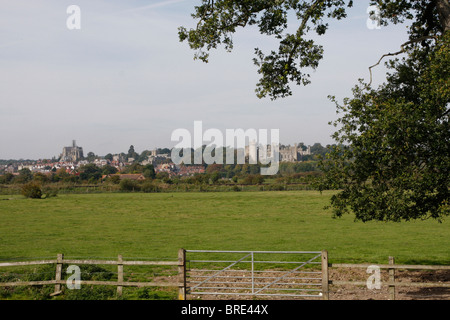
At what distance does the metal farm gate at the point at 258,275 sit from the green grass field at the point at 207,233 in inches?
133

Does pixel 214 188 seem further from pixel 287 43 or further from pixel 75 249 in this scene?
pixel 287 43

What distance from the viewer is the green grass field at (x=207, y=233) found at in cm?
3475

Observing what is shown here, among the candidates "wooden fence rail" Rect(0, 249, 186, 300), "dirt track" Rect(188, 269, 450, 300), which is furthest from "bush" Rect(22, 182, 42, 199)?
"wooden fence rail" Rect(0, 249, 186, 300)

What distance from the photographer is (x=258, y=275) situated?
2388 cm

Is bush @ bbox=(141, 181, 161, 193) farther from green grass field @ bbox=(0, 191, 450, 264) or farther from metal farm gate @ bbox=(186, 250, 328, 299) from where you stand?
metal farm gate @ bbox=(186, 250, 328, 299)

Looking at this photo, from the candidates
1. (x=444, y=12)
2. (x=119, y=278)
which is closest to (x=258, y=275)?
(x=119, y=278)

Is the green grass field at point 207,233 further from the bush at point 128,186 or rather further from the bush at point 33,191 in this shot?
the bush at point 128,186

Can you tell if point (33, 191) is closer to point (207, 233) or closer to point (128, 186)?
point (128, 186)

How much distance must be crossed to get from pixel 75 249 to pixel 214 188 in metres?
97.7

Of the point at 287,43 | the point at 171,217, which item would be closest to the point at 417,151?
the point at 287,43

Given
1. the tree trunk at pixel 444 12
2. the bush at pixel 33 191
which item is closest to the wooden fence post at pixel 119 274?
the tree trunk at pixel 444 12

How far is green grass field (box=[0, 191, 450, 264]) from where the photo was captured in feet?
114

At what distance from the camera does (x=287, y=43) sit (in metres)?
21.0
